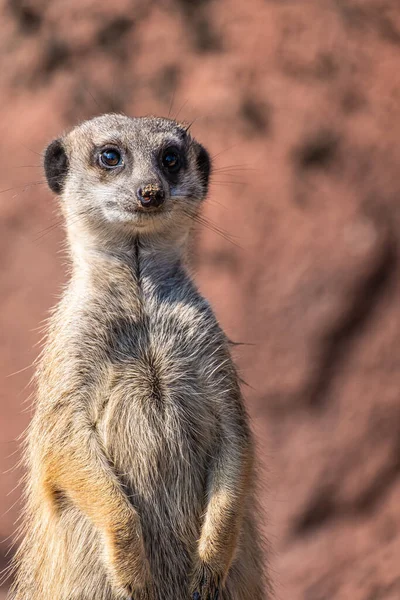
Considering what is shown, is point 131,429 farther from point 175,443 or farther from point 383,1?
point 383,1

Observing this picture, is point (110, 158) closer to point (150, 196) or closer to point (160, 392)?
point (150, 196)

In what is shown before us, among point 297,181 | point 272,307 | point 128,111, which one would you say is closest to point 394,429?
point 272,307

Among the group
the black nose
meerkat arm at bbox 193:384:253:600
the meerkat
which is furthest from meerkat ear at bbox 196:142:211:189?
meerkat arm at bbox 193:384:253:600

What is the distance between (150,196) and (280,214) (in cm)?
240

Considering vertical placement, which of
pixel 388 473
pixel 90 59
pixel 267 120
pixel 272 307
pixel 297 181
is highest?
pixel 90 59

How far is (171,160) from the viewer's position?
344 centimetres

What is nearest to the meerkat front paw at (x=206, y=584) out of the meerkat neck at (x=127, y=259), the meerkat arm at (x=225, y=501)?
the meerkat arm at (x=225, y=501)

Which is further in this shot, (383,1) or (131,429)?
(383,1)

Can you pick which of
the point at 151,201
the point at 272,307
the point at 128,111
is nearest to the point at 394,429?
the point at 272,307

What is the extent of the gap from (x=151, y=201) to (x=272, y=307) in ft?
7.80

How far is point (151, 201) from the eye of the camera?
3039mm

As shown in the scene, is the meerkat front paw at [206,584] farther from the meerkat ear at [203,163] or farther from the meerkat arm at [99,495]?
the meerkat ear at [203,163]

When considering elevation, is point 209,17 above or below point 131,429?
above

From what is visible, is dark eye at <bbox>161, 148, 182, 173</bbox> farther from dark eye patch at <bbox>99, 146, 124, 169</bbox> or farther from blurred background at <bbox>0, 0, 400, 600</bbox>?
blurred background at <bbox>0, 0, 400, 600</bbox>
